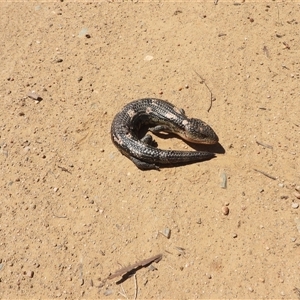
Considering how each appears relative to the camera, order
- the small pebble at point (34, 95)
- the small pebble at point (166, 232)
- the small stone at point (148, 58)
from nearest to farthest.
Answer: the small pebble at point (166, 232), the small pebble at point (34, 95), the small stone at point (148, 58)

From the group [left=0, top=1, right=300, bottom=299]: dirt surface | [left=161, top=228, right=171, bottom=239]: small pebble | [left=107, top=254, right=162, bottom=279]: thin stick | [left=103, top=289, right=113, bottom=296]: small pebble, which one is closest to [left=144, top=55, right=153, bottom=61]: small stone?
[left=0, top=1, right=300, bottom=299]: dirt surface

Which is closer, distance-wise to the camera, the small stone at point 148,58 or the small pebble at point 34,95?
the small pebble at point 34,95

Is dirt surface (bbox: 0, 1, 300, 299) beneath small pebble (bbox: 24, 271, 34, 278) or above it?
above

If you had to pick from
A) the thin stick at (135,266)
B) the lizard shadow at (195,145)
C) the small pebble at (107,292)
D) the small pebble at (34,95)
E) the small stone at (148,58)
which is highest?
the small stone at (148,58)

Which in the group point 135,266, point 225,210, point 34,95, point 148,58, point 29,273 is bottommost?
point 29,273

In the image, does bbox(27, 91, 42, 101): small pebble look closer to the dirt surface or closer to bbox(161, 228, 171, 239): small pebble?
the dirt surface

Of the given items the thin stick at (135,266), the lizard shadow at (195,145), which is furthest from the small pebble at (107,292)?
the lizard shadow at (195,145)

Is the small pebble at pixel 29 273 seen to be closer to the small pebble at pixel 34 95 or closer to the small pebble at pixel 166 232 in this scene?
the small pebble at pixel 166 232

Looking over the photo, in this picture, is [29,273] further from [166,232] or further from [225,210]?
[225,210]

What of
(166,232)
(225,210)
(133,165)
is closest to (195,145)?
(133,165)

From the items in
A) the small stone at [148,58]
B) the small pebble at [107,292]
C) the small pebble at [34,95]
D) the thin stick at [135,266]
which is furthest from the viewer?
the small stone at [148,58]
